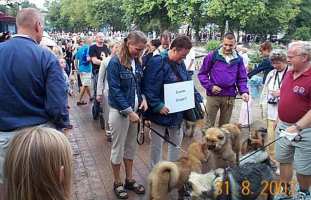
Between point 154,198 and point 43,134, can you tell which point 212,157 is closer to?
point 154,198

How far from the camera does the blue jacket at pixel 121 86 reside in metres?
4.16

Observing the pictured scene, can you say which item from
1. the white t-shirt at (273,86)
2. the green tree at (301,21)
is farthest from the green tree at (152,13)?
the white t-shirt at (273,86)

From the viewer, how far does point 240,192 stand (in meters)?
3.65

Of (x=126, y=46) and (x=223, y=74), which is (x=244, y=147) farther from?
(x=126, y=46)

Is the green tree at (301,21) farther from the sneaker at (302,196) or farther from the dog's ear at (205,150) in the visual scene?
the sneaker at (302,196)

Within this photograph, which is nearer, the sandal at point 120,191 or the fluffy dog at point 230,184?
the fluffy dog at point 230,184

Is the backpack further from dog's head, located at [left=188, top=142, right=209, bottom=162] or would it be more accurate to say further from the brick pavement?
dog's head, located at [left=188, top=142, right=209, bottom=162]

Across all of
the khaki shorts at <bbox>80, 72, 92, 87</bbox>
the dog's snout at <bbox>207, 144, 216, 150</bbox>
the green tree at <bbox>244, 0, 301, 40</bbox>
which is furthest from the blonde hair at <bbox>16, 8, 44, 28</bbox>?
the green tree at <bbox>244, 0, 301, 40</bbox>

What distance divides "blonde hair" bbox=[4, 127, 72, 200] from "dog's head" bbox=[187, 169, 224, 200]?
227 cm

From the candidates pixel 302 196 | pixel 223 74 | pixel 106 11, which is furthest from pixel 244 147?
pixel 106 11

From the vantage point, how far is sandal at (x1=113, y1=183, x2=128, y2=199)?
4.58 m

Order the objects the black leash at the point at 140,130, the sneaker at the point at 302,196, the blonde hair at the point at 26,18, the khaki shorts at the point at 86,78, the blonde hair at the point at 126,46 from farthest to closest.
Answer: the khaki shorts at the point at 86,78 → the black leash at the point at 140,130 → the blonde hair at the point at 126,46 → the sneaker at the point at 302,196 → the blonde hair at the point at 26,18

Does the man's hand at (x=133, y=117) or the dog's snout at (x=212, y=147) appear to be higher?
the man's hand at (x=133, y=117)

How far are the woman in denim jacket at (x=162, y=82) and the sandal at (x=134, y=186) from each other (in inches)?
16.4
